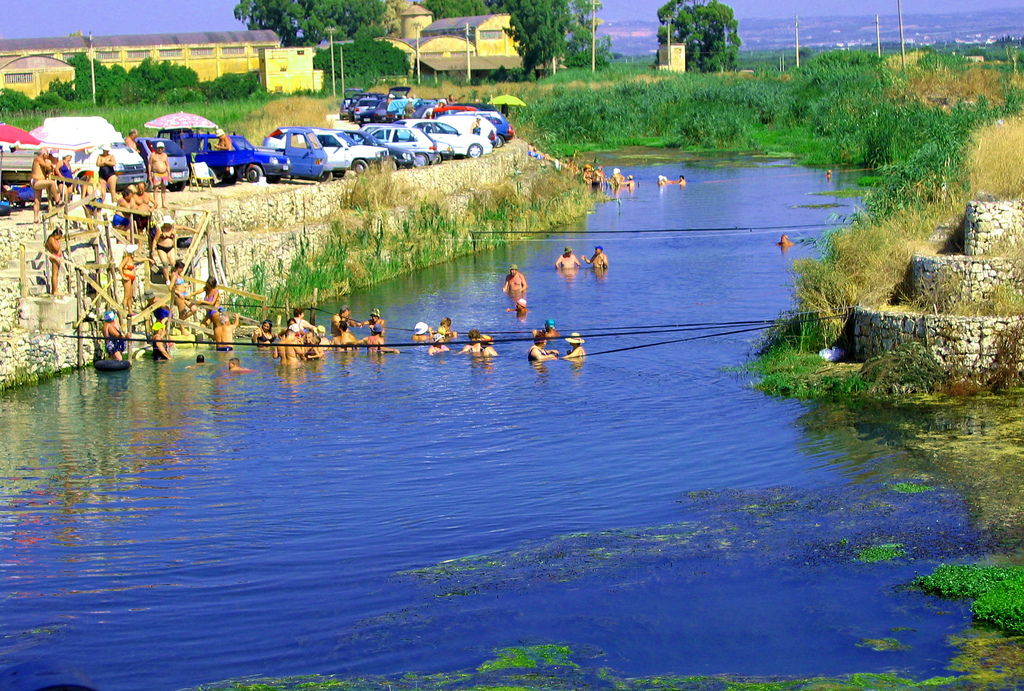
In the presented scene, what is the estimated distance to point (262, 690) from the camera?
855 cm

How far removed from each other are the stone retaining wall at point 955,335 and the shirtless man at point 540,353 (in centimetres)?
657

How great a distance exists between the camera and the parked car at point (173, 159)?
31406mm

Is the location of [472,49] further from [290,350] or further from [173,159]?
[290,350]

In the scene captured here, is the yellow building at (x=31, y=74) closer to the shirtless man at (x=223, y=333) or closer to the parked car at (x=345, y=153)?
the parked car at (x=345, y=153)

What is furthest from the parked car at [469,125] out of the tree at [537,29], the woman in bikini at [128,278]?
the tree at [537,29]

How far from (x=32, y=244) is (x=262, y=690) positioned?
1811 cm

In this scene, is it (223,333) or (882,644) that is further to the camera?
(223,333)

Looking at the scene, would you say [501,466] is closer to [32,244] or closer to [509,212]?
[32,244]

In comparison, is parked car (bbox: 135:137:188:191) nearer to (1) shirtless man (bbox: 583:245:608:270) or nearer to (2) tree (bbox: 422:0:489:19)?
(1) shirtless man (bbox: 583:245:608:270)

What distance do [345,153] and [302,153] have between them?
4.28 feet

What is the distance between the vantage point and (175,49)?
91625mm

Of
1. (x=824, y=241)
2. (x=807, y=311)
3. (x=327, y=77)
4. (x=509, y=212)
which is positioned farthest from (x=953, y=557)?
(x=327, y=77)

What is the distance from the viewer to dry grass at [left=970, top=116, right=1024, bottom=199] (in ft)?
64.1

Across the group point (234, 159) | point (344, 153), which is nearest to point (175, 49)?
point (344, 153)
